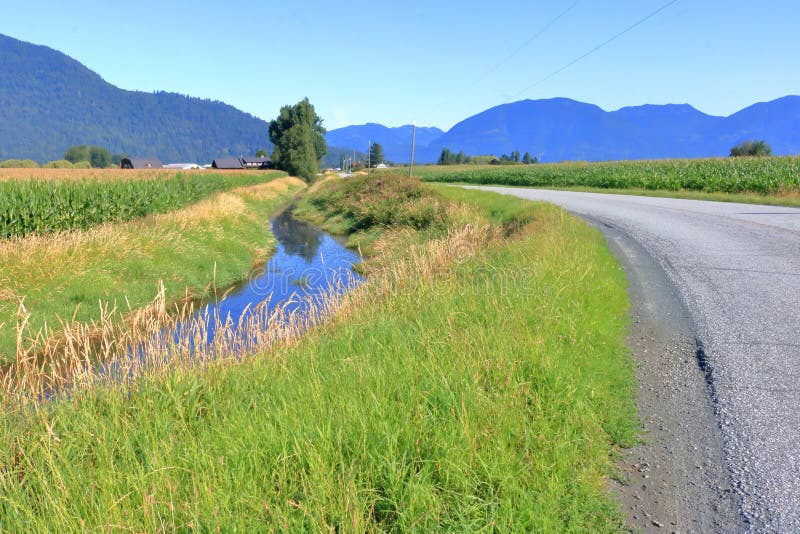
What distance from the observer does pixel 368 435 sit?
10.9 feet

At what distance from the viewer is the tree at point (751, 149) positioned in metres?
73.4

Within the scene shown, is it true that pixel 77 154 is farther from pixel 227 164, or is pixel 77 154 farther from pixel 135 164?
pixel 227 164

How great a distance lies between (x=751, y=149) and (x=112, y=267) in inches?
3460

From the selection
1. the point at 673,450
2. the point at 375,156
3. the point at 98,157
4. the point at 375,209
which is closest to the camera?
the point at 673,450

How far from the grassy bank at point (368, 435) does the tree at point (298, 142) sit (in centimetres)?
8527

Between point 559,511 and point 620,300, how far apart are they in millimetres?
4870

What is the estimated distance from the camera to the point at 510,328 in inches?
205

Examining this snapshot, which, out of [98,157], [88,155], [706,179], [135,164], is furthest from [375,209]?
[88,155]

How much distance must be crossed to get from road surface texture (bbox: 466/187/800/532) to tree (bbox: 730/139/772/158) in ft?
258

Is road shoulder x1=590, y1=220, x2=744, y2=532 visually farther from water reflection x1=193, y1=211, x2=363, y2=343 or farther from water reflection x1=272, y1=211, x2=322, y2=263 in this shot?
water reflection x1=272, y1=211, x2=322, y2=263

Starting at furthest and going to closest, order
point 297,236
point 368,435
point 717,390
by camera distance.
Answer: point 297,236
point 717,390
point 368,435

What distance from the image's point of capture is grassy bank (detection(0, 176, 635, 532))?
281 cm

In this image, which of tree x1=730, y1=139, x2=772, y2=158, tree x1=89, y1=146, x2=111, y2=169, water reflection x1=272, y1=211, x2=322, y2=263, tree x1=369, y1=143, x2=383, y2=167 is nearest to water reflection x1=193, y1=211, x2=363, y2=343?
water reflection x1=272, y1=211, x2=322, y2=263

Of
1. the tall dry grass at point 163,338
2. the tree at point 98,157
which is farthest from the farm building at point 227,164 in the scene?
the tall dry grass at point 163,338
